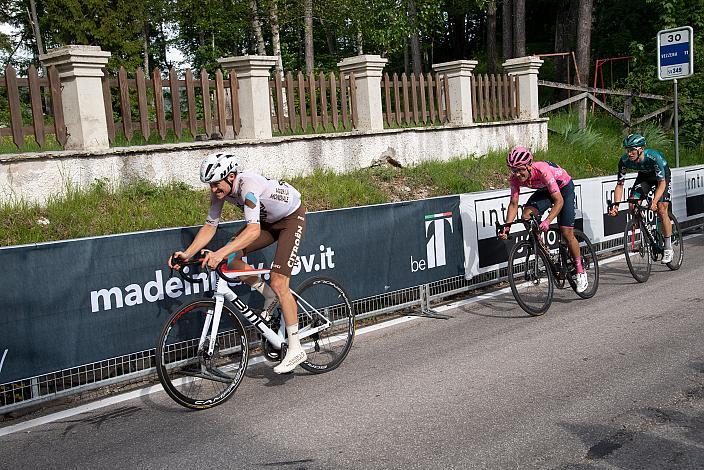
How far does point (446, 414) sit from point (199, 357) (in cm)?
197

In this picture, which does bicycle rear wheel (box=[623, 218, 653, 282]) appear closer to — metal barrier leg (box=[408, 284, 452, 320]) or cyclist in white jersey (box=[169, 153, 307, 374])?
metal barrier leg (box=[408, 284, 452, 320])

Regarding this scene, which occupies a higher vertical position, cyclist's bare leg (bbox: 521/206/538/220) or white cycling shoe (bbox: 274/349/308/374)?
cyclist's bare leg (bbox: 521/206/538/220)

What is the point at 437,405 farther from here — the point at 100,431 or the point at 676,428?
the point at 100,431

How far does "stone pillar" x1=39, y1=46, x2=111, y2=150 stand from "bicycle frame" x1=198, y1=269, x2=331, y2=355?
6061mm

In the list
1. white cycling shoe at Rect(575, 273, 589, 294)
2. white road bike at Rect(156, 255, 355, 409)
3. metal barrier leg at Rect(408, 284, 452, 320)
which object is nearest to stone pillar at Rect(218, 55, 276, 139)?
metal barrier leg at Rect(408, 284, 452, 320)

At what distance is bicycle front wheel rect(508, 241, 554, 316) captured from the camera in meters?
8.77

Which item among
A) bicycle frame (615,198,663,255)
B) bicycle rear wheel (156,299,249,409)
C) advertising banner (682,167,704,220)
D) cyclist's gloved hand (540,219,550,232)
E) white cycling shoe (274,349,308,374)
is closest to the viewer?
bicycle rear wheel (156,299,249,409)

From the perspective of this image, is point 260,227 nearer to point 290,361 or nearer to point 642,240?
point 290,361

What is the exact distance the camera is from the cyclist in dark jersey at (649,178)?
10.6m

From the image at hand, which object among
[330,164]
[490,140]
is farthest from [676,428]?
[490,140]

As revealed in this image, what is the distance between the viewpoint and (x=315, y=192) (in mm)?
13258

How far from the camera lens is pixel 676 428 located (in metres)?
5.09

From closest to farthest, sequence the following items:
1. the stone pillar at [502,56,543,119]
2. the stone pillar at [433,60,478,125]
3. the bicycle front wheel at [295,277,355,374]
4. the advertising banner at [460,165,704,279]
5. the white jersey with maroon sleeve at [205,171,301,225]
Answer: the white jersey with maroon sleeve at [205,171,301,225] < the bicycle front wheel at [295,277,355,374] < the advertising banner at [460,165,704,279] < the stone pillar at [433,60,478,125] < the stone pillar at [502,56,543,119]

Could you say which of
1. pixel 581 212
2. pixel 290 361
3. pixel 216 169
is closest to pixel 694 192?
pixel 581 212
